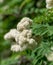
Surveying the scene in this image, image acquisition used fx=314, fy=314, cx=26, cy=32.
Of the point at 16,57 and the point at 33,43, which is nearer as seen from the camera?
the point at 33,43

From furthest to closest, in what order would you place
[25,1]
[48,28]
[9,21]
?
1. [9,21]
2. [25,1]
3. [48,28]

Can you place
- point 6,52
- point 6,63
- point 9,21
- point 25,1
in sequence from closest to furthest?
point 6,63 → point 25,1 → point 9,21 → point 6,52

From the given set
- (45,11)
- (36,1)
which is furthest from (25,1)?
(45,11)

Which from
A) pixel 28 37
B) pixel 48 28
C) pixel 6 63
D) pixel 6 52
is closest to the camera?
pixel 48 28

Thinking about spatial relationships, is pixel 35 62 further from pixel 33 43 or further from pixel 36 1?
pixel 36 1

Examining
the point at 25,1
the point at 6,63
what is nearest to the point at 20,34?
the point at 6,63

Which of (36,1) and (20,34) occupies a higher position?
(36,1)

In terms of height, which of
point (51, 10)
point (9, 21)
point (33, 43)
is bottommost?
point (33, 43)

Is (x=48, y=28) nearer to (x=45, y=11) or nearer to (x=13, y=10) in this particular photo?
(x=45, y=11)

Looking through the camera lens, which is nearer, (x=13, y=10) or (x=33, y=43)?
(x=33, y=43)
